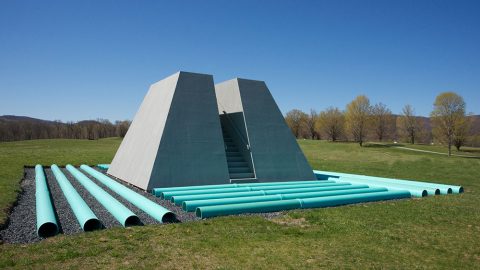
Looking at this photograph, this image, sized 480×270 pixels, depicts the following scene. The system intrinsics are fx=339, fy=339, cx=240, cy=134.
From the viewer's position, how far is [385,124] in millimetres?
67062

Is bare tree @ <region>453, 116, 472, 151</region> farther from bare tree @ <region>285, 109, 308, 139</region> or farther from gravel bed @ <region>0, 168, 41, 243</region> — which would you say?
gravel bed @ <region>0, 168, 41, 243</region>

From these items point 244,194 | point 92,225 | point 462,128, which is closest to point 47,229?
point 92,225

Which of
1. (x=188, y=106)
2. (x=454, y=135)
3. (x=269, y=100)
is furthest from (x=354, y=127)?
(x=188, y=106)

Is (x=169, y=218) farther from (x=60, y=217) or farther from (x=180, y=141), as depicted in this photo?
(x=180, y=141)

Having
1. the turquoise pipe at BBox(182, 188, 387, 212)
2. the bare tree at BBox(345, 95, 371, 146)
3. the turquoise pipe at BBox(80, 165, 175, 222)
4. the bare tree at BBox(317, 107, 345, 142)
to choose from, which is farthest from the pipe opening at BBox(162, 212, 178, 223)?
the bare tree at BBox(317, 107, 345, 142)

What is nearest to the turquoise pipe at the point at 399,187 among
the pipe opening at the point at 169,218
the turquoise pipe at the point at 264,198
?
the turquoise pipe at the point at 264,198

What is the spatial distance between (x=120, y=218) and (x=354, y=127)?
155 feet

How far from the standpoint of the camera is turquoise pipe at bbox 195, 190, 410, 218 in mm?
8078

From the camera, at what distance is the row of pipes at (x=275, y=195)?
8.53 meters

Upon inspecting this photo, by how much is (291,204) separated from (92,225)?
4875 mm

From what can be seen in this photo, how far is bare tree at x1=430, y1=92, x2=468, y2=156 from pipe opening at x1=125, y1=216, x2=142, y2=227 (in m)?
41.2

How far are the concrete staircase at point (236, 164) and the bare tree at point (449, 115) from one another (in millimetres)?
34286

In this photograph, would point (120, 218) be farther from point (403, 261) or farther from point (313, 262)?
point (403, 261)

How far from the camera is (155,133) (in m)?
12.7
